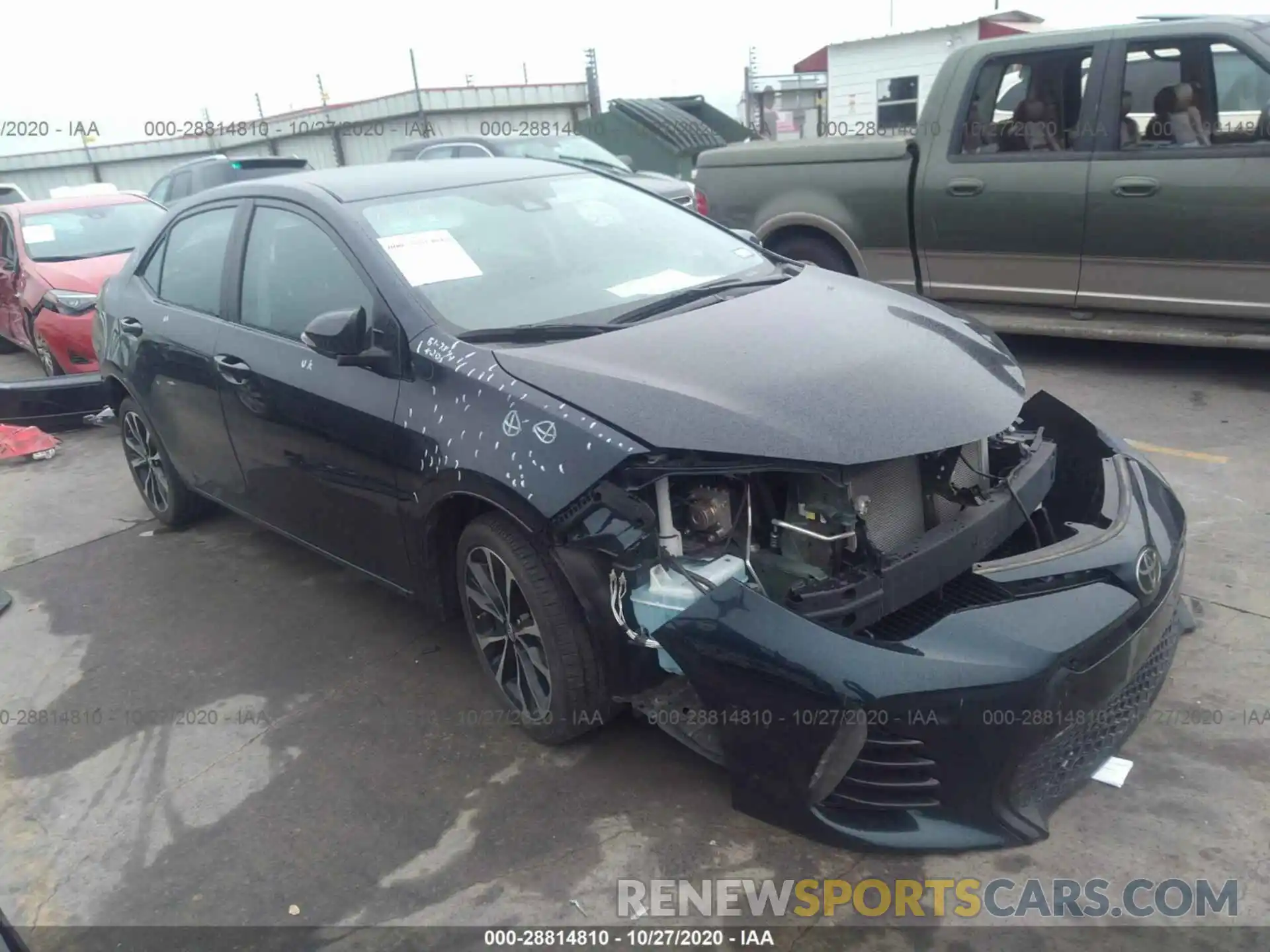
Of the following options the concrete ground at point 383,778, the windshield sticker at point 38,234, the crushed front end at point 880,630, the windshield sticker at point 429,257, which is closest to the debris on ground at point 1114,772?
the concrete ground at point 383,778

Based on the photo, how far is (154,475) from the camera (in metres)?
5.09

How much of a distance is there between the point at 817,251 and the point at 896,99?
14.2m

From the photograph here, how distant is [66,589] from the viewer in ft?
15.2

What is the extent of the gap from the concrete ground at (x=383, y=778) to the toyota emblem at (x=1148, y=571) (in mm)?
573

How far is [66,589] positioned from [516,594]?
114 inches

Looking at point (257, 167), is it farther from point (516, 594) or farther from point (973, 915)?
point (973, 915)

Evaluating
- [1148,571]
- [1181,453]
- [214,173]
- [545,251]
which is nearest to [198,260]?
[545,251]

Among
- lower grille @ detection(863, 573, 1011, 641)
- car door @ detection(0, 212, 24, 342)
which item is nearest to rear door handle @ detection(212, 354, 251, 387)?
lower grille @ detection(863, 573, 1011, 641)

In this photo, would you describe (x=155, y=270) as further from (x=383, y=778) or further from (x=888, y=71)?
(x=888, y=71)

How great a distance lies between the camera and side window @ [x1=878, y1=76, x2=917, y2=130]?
60.5ft

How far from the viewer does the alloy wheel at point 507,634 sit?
2.92 m

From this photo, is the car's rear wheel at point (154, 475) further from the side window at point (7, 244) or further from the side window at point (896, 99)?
the side window at point (896, 99)

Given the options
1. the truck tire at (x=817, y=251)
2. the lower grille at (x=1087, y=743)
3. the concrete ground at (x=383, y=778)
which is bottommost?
the concrete ground at (x=383, y=778)

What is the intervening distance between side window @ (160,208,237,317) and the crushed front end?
2373mm
